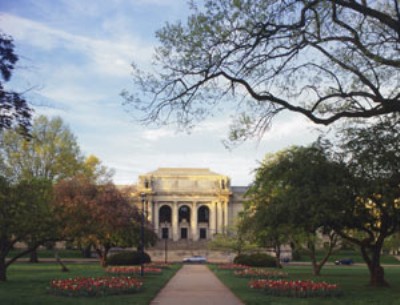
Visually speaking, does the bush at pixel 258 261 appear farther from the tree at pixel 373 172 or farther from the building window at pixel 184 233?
the building window at pixel 184 233

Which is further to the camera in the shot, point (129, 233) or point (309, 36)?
point (129, 233)

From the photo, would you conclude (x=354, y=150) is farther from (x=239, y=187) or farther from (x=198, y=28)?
(x=239, y=187)

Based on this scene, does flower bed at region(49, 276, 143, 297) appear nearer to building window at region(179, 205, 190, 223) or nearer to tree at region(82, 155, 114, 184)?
tree at region(82, 155, 114, 184)

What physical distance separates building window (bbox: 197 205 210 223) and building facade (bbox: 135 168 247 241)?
24.9 inches

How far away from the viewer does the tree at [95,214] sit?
30.6m

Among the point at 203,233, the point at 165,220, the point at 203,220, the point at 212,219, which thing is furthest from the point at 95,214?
the point at 203,220

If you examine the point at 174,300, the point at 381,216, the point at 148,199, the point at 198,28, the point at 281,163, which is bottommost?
the point at 174,300

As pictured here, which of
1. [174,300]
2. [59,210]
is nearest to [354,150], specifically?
[174,300]

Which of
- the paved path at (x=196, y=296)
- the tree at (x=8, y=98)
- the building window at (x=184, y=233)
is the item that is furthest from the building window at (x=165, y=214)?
the tree at (x=8, y=98)

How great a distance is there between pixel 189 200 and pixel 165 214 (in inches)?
300

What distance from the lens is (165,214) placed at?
385 ft

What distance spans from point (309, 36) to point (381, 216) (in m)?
11.0

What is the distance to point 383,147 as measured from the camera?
23.0 meters

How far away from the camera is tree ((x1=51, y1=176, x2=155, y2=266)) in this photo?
30.6 meters
